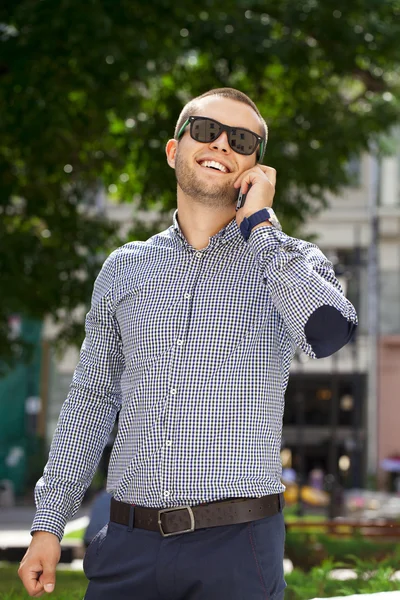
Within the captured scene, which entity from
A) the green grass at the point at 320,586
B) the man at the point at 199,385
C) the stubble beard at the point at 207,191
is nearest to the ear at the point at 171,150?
the man at the point at 199,385

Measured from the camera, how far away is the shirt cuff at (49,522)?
2824 millimetres

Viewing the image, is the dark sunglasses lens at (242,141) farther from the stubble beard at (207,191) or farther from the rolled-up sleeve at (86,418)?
the rolled-up sleeve at (86,418)

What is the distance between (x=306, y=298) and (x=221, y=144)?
62 cm

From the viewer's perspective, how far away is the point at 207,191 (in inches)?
118

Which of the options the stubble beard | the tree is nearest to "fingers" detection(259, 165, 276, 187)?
the stubble beard

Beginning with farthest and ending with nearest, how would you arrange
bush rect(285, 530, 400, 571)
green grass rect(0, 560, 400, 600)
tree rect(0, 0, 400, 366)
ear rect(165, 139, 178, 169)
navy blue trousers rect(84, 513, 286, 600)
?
tree rect(0, 0, 400, 366) → bush rect(285, 530, 400, 571) → green grass rect(0, 560, 400, 600) → ear rect(165, 139, 178, 169) → navy blue trousers rect(84, 513, 286, 600)

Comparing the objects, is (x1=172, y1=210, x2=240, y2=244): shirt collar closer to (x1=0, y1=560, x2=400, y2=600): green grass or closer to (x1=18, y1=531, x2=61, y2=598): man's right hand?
(x1=18, y1=531, x2=61, y2=598): man's right hand

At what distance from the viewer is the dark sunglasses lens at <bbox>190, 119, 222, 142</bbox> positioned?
10.0 ft

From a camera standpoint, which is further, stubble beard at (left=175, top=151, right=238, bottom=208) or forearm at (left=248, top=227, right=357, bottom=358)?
stubble beard at (left=175, top=151, right=238, bottom=208)

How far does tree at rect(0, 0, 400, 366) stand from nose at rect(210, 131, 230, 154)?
5392 mm

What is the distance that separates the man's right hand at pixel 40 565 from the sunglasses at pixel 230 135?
4.08 ft

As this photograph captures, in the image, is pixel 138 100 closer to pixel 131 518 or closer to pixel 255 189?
pixel 255 189

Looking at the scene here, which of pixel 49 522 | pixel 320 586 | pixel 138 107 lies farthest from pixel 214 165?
pixel 138 107

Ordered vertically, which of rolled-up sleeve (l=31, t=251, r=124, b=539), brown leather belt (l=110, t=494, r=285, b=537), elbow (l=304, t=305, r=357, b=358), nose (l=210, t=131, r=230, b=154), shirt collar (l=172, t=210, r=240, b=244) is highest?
nose (l=210, t=131, r=230, b=154)
